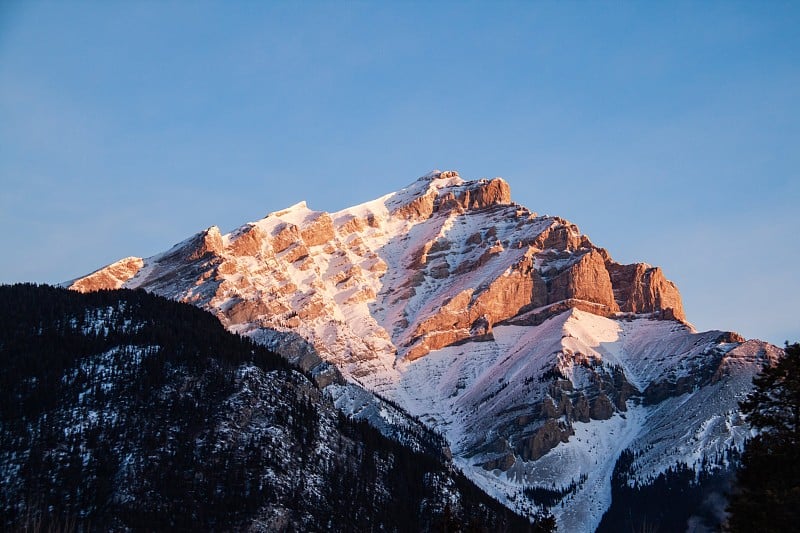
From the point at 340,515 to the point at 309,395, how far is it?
34.6 m

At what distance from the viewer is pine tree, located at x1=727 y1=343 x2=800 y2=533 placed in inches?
1845

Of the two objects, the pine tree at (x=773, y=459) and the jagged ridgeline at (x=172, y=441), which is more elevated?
the jagged ridgeline at (x=172, y=441)

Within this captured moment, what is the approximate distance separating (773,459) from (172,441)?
123 m

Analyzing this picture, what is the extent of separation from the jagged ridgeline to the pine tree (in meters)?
93.5

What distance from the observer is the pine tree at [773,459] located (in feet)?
154

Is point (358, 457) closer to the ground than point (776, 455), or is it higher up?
higher up

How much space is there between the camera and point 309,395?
192 metres

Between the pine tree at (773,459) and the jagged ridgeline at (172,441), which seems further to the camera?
the jagged ridgeline at (172,441)

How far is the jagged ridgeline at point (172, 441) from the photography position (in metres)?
144

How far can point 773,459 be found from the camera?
4938 cm

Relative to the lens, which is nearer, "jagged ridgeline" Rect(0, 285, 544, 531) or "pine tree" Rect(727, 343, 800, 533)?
"pine tree" Rect(727, 343, 800, 533)

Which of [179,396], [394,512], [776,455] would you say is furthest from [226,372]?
[776,455]

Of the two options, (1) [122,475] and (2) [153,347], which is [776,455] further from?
(2) [153,347]

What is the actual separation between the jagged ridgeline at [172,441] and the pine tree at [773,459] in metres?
93.5
